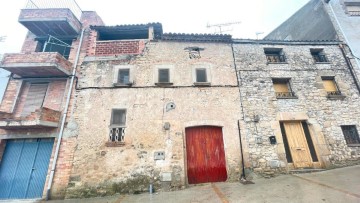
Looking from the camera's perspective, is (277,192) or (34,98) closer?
(277,192)

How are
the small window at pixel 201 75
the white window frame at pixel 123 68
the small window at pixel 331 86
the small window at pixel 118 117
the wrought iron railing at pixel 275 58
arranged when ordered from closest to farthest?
the small window at pixel 118 117 < the white window frame at pixel 123 68 < the small window at pixel 201 75 < the small window at pixel 331 86 < the wrought iron railing at pixel 275 58

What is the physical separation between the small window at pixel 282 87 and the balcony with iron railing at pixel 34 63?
35.3ft

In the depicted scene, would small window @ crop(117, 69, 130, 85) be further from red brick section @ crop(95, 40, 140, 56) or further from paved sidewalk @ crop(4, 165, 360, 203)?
paved sidewalk @ crop(4, 165, 360, 203)

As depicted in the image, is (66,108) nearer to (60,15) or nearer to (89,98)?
(89,98)

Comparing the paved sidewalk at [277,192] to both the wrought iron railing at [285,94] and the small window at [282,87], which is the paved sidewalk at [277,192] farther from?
the small window at [282,87]

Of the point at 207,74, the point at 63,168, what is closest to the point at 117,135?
the point at 63,168

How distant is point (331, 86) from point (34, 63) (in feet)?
49.2

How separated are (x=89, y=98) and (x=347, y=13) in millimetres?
16334

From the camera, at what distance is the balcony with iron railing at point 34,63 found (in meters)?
7.66

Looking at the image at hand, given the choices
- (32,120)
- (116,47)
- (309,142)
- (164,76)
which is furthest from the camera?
(116,47)

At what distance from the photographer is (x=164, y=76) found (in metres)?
8.66

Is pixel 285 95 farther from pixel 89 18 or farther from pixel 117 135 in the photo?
pixel 89 18

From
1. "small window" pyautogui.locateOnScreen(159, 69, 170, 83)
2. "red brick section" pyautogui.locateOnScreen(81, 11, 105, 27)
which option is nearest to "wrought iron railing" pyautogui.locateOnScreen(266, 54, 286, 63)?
"small window" pyautogui.locateOnScreen(159, 69, 170, 83)

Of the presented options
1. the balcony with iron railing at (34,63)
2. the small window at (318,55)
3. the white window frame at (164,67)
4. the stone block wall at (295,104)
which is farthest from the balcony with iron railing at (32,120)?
the small window at (318,55)
